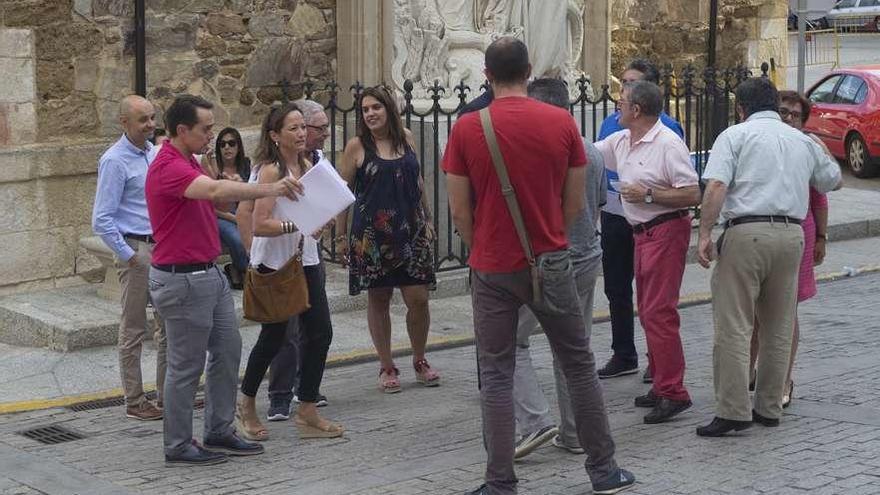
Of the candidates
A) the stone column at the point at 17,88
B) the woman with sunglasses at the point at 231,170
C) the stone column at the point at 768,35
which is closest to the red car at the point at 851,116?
the stone column at the point at 768,35

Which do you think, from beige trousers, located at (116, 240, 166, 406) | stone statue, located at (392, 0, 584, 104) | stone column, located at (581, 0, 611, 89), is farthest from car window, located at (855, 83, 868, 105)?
beige trousers, located at (116, 240, 166, 406)

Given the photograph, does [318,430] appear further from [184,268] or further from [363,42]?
[363,42]

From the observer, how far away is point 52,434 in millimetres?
8102

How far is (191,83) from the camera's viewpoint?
12.3 m

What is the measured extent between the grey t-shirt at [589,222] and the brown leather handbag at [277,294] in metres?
1.35

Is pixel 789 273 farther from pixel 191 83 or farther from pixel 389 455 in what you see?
pixel 191 83

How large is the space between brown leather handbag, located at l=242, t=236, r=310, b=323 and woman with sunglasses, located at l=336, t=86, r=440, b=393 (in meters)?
1.25

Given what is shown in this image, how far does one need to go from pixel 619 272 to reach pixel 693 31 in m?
9.21

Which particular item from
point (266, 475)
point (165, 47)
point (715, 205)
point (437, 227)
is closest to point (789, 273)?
point (715, 205)

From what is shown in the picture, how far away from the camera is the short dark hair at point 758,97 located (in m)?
7.75

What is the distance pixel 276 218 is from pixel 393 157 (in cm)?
144

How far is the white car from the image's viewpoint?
133 feet

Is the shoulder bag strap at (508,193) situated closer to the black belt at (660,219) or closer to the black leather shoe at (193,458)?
the black belt at (660,219)

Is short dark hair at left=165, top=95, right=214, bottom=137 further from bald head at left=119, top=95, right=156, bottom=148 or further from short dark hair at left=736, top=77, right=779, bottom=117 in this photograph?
short dark hair at left=736, top=77, right=779, bottom=117
